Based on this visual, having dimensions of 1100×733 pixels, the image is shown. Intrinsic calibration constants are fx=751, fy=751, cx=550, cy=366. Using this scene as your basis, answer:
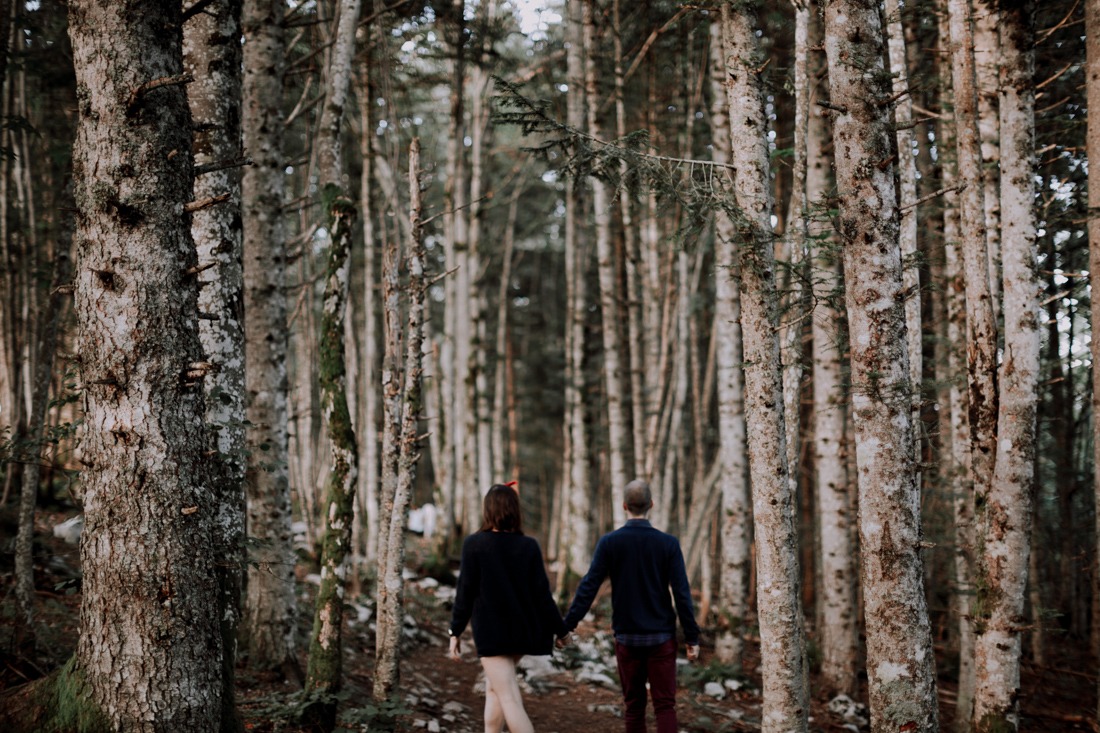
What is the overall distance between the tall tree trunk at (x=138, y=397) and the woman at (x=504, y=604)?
162 centimetres

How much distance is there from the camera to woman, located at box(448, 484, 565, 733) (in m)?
4.94

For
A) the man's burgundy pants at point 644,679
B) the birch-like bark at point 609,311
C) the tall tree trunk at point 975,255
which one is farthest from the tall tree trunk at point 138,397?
the birch-like bark at point 609,311

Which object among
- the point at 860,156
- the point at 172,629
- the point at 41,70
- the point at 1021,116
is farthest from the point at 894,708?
the point at 41,70

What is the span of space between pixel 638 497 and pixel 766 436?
105 centimetres

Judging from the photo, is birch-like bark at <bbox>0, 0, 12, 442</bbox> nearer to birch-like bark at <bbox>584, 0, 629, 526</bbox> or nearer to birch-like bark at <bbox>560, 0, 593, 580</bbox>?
birch-like bark at <bbox>560, 0, 593, 580</bbox>

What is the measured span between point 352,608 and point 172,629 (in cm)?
623

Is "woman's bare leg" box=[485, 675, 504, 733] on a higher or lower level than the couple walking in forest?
lower

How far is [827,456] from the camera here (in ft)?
30.7

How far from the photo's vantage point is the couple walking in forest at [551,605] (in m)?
4.97

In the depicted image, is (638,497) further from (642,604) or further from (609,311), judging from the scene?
(609,311)

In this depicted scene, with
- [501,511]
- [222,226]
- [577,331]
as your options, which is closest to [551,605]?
[501,511]

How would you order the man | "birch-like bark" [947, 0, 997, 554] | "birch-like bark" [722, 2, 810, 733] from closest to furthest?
1. the man
2. "birch-like bark" [722, 2, 810, 733]
3. "birch-like bark" [947, 0, 997, 554]

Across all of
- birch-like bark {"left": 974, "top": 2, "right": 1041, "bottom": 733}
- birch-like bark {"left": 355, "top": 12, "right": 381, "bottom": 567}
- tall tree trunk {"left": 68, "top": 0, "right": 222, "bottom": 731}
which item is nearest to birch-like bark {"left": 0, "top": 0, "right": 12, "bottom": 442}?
tall tree trunk {"left": 68, "top": 0, "right": 222, "bottom": 731}

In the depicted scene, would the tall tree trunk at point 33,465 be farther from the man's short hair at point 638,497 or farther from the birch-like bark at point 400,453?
the man's short hair at point 638,497
